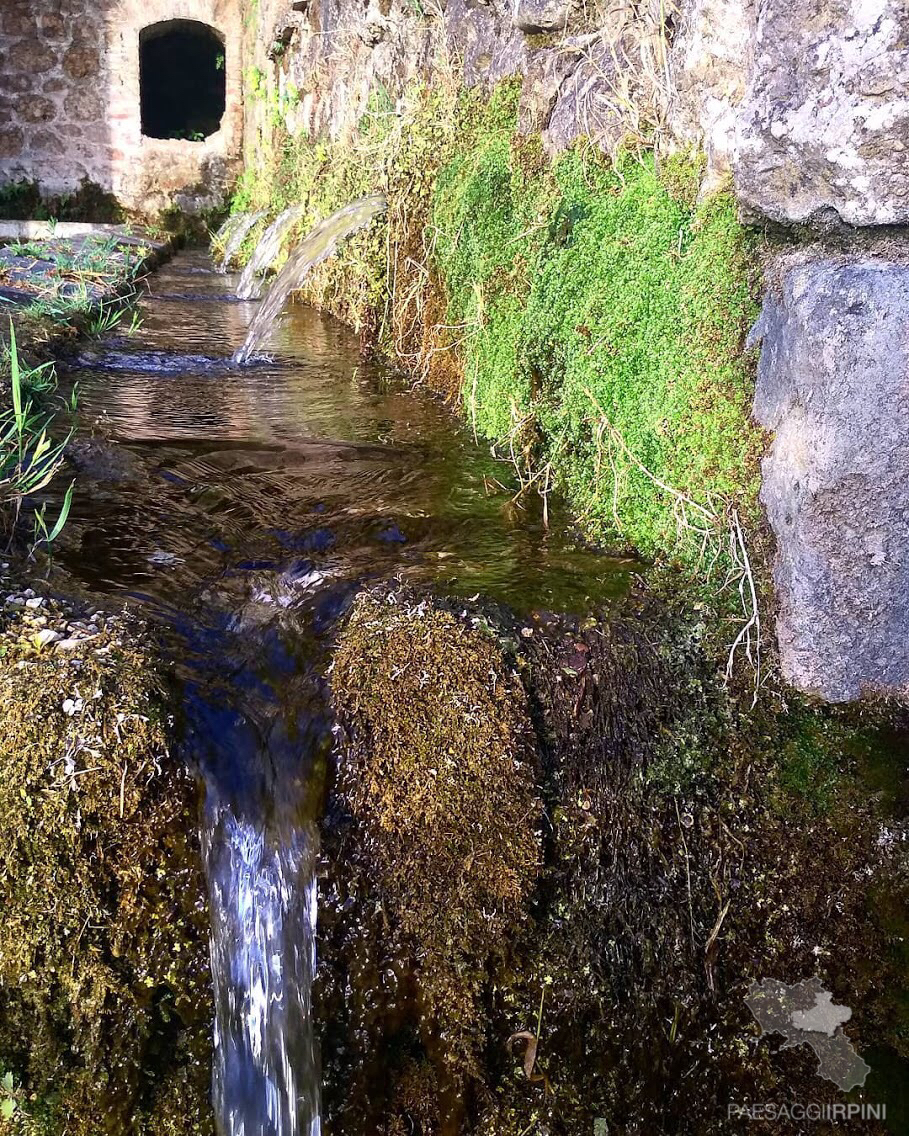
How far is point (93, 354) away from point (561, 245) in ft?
8.00

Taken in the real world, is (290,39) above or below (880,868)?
above

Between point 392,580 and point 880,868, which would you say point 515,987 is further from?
point 392,580

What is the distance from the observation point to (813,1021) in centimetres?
165

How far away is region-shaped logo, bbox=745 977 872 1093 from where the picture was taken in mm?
1620

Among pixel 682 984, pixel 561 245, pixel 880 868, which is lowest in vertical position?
pixel 682 984

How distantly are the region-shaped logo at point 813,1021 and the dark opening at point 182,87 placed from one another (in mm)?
12486

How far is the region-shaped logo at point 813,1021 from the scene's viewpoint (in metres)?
1.62

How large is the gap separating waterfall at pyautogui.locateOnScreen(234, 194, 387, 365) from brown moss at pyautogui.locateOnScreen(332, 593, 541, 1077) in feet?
9.33

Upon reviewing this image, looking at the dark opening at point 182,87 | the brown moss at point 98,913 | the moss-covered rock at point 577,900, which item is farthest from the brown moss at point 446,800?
the dark opening at point 182,87

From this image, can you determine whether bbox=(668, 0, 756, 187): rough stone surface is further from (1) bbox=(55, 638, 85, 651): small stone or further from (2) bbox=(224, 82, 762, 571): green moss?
(1) bbox=(55, 638, 85, 651): small stone

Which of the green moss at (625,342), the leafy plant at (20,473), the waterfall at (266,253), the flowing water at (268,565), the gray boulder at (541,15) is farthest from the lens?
the waterfall at (266,253)

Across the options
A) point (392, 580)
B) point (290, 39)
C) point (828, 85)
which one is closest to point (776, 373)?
point (828, 85)

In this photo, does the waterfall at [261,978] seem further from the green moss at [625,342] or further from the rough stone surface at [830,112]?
the rough stone surface at [830,112]

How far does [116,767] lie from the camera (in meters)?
1.58
